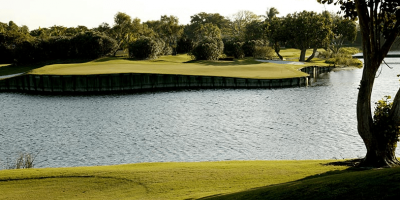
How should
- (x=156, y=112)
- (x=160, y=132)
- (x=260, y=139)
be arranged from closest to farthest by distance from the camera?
(x=260, y=139) < (x=160, y=132) < (x=156, y=112)

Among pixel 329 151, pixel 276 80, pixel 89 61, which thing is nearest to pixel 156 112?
pixel 329 151

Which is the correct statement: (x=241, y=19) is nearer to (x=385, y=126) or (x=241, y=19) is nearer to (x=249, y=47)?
(x=249, y=47)

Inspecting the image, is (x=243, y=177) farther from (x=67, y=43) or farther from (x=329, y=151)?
(x=67, y=43)

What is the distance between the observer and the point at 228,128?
28938 mm

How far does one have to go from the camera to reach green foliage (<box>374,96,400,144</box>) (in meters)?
14.1

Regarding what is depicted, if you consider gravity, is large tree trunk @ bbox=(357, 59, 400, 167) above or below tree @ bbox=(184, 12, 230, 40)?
below

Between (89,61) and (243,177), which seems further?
(89,61)

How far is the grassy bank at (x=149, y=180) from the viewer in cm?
1199

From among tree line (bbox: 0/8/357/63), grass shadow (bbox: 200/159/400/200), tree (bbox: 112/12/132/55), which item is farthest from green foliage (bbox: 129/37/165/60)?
grass shadow (bbox: 200/159/400/200)

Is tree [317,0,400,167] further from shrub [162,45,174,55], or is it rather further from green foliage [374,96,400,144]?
shrub [162,45,174,55]

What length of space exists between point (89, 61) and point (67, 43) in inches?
208

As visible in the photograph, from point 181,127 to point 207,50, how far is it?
50.8m

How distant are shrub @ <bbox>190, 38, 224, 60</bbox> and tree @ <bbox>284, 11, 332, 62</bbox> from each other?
17702 mm

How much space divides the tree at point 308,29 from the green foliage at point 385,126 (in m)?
76.0
